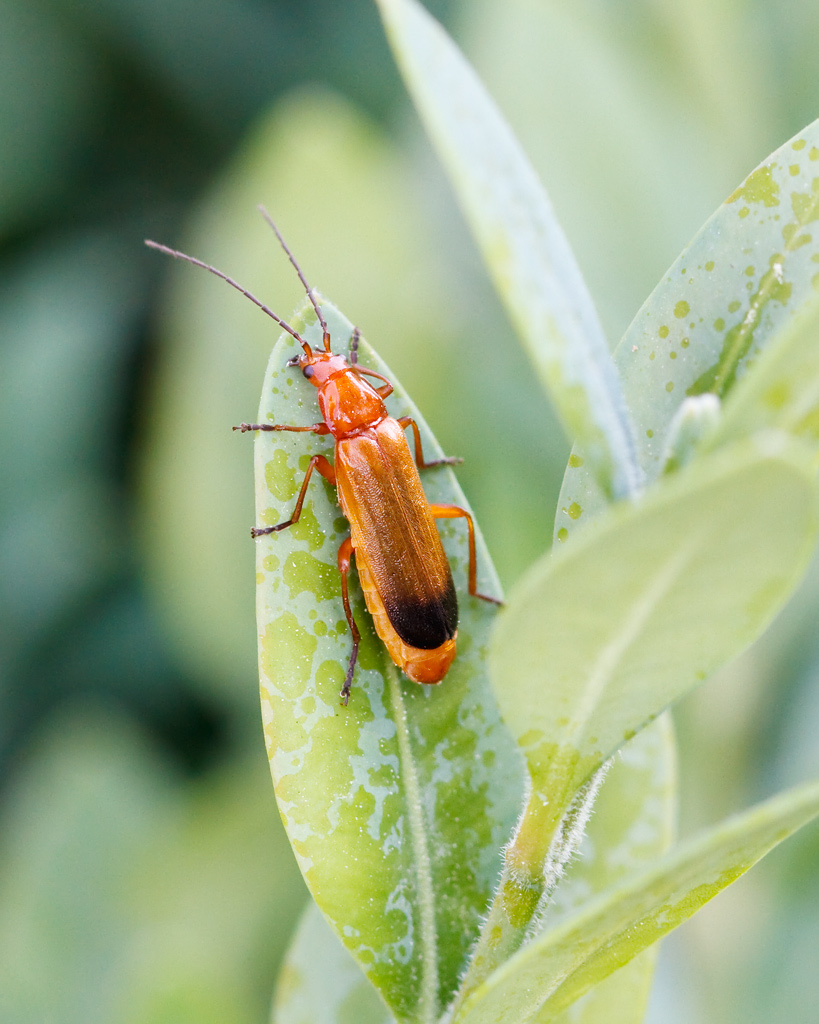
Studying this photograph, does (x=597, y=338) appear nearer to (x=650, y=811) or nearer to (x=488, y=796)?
(x=488, y=796)

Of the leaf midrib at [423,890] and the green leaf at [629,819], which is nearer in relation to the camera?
the leaf midrib at [423,890]

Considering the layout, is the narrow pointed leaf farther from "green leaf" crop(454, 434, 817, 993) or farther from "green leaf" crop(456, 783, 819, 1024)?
"green leaf" crop(456, 783, 819, 1024)

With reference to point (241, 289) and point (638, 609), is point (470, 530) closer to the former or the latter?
point (638, 609)

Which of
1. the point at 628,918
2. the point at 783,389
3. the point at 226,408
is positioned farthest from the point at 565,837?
the point at 226,408

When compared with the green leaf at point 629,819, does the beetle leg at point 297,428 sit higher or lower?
higher

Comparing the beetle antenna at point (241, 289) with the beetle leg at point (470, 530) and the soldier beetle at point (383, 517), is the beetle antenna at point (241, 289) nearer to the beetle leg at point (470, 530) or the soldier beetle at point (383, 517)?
the soldier beetle at point (383, 517)

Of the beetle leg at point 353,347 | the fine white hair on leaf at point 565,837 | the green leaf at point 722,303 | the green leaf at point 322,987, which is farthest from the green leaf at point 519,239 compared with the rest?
the green leaf at point 322,987

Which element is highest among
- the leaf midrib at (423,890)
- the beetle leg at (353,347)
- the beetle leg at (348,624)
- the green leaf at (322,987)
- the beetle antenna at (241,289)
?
the beetle antenna at (241,289)
